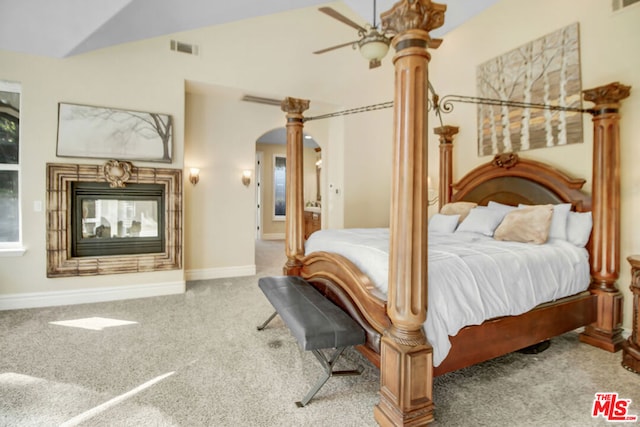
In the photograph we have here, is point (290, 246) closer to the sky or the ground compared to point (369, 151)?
closer to the ground

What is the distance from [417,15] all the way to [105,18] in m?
3.53

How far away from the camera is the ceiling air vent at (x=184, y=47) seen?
4246 mm

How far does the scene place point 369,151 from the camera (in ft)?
18.6

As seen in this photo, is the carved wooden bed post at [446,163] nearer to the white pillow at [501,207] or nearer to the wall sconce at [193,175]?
the white pillow at [501,207]

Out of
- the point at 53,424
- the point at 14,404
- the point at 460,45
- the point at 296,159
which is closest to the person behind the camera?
the point at 53,424

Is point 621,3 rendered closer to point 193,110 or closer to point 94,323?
point 193,110

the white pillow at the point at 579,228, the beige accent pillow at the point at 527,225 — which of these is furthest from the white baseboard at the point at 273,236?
the white pillow at the point at 579,228

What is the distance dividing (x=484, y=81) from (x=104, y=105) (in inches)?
198

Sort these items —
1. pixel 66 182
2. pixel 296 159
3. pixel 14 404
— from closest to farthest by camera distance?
pixel 14 404, pixel 296 159, pixel 66 182

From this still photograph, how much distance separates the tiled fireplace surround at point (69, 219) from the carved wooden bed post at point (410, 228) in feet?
11.7

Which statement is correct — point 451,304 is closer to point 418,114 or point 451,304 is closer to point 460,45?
point 418,114

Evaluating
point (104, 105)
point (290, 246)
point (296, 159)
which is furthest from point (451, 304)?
point (104, 105)

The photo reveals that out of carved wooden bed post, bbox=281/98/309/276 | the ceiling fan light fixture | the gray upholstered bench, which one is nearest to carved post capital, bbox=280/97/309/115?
carved wooden bed post, bbox=281/98/309/276

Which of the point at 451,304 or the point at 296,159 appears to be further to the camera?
the point at 296,159
